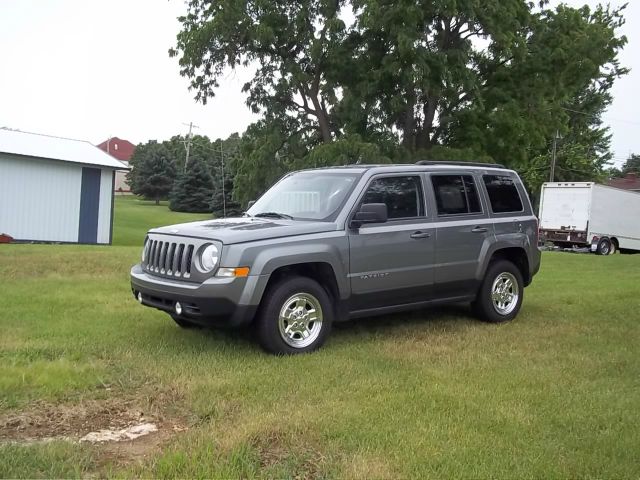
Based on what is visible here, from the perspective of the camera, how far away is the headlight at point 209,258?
18.9 feet

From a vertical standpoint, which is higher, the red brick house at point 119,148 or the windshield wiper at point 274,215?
the red brick house at point 119,148

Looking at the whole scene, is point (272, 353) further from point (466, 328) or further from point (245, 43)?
point (245, 43)

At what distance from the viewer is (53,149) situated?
21922 millimetres

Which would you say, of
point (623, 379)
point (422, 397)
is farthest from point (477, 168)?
point (422, 397)

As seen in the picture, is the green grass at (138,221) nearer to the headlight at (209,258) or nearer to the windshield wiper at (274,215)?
the windshield wiper at (274,215)

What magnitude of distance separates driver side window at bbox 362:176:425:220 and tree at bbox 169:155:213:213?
49.5 meters

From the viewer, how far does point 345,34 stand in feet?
77.9

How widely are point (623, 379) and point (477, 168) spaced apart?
3257 mm

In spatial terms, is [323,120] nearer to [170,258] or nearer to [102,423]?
[170,258]

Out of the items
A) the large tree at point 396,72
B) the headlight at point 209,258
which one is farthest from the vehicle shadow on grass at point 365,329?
the large tree at point 396,72

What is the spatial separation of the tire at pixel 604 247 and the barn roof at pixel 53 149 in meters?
19.1

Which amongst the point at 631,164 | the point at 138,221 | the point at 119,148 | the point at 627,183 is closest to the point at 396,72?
Answer: the point at 138,221

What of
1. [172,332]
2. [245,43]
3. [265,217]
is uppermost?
[245,43]

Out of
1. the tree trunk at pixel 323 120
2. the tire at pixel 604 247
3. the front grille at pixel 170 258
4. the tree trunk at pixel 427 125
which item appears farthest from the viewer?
the tire at pixel 604 247
